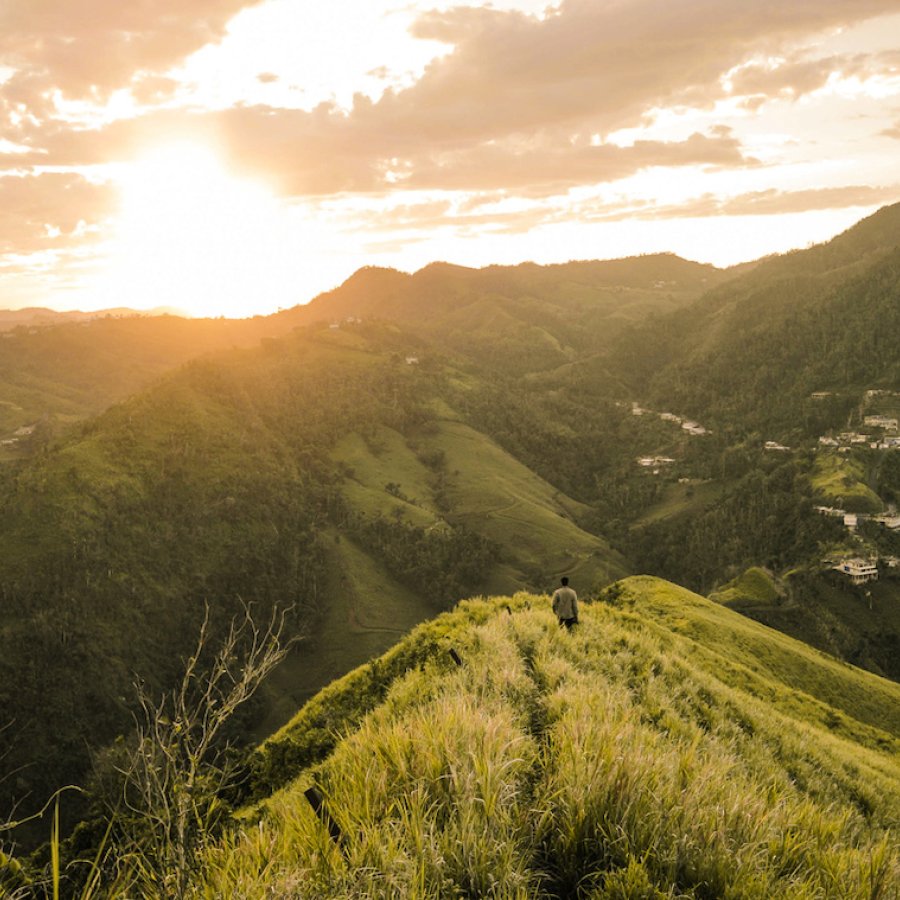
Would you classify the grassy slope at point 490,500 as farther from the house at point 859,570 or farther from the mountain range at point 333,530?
the house at point 859,570

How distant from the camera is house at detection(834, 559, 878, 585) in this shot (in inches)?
3659

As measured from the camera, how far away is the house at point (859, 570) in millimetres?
92938

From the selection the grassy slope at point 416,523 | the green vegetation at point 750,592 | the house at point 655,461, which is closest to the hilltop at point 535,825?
the green vegetation at point 750,592

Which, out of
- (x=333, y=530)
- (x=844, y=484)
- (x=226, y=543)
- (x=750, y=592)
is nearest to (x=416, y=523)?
(x=333, y=530)

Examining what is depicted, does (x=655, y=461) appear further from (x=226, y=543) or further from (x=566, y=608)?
(x=566, y=608)

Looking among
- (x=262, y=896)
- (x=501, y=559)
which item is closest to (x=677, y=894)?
(x=262, y=896)

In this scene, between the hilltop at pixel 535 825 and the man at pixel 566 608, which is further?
the man at pixel 566 608

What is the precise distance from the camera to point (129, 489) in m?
115

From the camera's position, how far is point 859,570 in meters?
93.4

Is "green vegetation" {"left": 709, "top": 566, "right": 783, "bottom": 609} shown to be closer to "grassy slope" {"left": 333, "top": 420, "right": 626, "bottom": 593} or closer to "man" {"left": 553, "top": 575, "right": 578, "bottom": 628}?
"grassy slope" {"left": 333, "top": 420, "right": 626, "bottom": 593}

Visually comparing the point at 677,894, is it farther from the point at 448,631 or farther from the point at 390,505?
the point at 390,505

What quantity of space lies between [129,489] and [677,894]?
127277mm

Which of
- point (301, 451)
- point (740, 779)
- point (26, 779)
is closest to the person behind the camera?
point (740, 779)

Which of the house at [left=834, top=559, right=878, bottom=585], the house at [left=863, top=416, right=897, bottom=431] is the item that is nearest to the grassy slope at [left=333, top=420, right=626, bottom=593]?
the house at [left=834, top=559, right=878, bottom=585]
